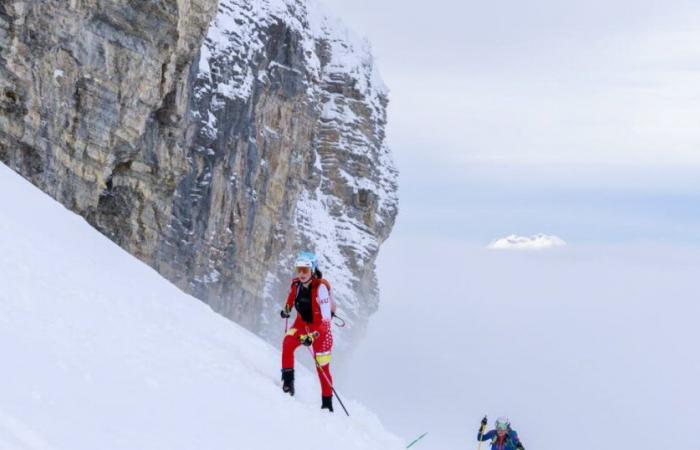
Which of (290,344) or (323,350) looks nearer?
(290,344)

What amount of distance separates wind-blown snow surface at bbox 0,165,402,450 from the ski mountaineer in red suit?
0.27 metres

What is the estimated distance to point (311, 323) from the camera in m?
9.63

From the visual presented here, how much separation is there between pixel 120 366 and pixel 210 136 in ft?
119

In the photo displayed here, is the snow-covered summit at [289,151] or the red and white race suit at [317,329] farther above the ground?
the red and white race suit at [317,329]

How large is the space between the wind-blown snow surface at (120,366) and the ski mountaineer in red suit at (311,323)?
274 millimetres

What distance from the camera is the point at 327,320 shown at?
31.3 ft

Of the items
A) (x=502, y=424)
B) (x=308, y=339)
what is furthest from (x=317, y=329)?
(x=502, y=424)

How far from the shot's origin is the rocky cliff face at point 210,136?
894 inches

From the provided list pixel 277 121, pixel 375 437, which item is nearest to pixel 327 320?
pixel 375 437

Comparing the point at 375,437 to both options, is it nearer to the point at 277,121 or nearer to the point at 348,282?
the point at 277,121

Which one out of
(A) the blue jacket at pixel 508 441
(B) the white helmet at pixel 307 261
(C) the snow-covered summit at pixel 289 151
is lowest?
(C) the snow-covered summit at pixel 289 151

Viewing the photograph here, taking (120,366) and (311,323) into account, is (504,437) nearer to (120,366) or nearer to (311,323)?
(311,323)

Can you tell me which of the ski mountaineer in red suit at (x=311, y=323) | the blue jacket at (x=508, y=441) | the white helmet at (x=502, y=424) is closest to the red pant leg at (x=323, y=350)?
the ski mountaineer in red suit at (x=311, y=323)

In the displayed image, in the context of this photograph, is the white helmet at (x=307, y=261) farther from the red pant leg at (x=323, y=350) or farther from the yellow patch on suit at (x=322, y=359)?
the yellow patch on suit at (x=322, y=359)
